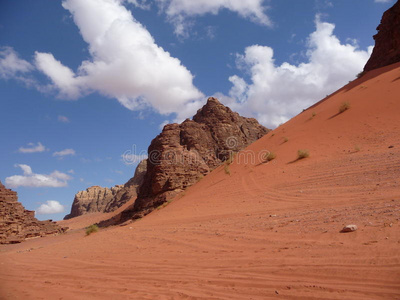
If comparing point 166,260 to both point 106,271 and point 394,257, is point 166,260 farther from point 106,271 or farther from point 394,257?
point 394,257

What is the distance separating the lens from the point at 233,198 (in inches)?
447

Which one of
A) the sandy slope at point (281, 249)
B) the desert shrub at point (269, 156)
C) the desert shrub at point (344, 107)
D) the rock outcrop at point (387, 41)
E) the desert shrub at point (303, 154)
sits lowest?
the sandy slope at point (281, 249)

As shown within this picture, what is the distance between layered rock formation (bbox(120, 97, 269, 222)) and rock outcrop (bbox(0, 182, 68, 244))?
725cm

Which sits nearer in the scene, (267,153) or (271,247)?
(271,247)

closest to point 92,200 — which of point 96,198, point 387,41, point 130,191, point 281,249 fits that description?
point 96,198

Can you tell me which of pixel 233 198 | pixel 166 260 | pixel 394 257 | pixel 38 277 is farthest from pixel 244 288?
pixel 233 198

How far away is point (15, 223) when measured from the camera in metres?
21.5

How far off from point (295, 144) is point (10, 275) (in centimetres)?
1276

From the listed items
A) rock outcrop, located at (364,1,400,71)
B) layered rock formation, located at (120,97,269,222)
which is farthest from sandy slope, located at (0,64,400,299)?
rock outcrop, located at (364,1,400,71)

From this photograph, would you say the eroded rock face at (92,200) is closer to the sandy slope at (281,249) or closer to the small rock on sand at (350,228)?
the sandy slope at (281,249)

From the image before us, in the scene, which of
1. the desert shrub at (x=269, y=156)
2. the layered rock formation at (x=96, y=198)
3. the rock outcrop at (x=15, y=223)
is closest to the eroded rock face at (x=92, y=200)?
the layered rock formation at (x=96, y=198)

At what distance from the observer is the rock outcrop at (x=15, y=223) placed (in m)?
20.2

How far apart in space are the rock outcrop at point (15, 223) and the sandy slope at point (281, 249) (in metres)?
15.9

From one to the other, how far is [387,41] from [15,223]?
3243 centimetres
